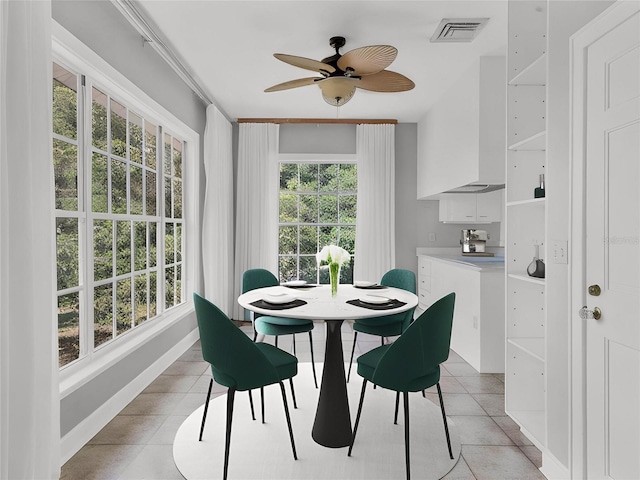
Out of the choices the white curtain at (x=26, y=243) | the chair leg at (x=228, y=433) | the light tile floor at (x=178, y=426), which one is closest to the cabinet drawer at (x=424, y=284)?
the light tile floor at (x=178, y=426)

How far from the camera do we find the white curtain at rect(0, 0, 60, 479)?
1.42 m

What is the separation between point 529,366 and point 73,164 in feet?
9.34

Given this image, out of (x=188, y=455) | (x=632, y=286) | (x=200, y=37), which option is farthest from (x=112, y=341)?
(x=632, y=286)

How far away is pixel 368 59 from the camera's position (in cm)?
236

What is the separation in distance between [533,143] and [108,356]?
→ 2.85 m

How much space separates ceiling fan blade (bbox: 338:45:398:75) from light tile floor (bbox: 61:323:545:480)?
2261 mm

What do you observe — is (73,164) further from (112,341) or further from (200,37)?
(200,37)

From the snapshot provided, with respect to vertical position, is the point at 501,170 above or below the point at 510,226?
above

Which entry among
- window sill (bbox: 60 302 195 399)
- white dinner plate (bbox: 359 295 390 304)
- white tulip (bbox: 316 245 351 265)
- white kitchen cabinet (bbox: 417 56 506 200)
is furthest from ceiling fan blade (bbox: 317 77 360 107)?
window sill (bbox: 60 302 195 399)

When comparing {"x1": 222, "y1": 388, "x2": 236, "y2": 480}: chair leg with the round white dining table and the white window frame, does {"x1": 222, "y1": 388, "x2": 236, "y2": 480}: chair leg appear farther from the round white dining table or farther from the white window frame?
the white window frame

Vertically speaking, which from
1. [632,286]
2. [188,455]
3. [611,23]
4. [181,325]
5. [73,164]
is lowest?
[188,455]

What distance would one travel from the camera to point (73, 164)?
222cm

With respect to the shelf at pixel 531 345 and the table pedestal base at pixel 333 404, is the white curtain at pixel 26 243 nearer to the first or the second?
the table pedestal base at pixel 333 404

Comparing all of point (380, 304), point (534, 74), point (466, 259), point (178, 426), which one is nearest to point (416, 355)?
point (380, 304)
